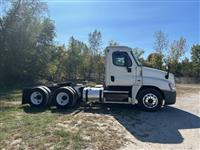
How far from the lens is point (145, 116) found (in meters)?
10.8

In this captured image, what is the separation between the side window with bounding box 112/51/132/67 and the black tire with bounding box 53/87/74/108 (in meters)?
2.28

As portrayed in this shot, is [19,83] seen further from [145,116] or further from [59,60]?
[145,116]

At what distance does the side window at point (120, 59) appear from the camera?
39.4 feet

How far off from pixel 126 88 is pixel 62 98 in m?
2.73

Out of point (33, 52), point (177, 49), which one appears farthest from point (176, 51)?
point (33, 52)

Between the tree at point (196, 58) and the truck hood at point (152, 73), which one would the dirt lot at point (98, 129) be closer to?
the truck hood at point (152, 73)

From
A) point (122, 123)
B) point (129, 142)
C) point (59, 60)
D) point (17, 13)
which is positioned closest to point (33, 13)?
point (17, 13)

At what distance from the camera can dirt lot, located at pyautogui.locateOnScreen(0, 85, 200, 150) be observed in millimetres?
7336

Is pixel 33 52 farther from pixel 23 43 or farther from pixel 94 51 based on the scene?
pixel 94 51

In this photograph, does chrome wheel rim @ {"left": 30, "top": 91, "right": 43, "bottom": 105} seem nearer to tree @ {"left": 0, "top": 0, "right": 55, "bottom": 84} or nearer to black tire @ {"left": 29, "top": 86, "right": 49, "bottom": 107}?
black tire @ {"left": 29, "top": 86, "right": 49, "bottom": 107}

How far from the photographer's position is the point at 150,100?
1185cm

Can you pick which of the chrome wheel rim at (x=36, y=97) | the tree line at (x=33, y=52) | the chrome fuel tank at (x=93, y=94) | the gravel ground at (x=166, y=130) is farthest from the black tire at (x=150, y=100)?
the tree line at (x=33, y=52)

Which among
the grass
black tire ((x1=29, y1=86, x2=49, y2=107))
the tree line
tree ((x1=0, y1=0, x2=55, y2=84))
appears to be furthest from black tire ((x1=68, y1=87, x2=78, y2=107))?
tree ((x1=0, y1=0, x2=55, y2=84))

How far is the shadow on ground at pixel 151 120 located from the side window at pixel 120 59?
1.92 m
